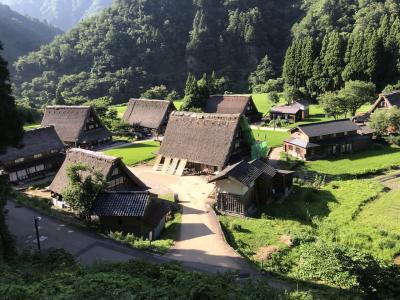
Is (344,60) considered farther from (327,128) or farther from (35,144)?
(35,144)

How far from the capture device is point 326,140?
4400 centimetres

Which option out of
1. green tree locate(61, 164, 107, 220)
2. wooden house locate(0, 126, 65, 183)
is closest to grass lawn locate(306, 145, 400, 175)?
green tree locate(61, 164, 107, 220)

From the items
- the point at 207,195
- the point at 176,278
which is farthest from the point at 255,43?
the point at 176,278

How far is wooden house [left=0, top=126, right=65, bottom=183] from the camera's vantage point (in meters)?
37.0

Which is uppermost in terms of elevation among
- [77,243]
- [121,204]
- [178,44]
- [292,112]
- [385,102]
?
[178,44]

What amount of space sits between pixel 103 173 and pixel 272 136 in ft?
93.5

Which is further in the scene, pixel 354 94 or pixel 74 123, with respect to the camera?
pixel 354 94

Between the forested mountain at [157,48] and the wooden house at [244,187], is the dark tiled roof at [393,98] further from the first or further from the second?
the forested mountain at [157,48]

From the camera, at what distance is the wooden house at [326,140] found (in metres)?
43.0

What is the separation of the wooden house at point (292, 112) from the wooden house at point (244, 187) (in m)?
27.4

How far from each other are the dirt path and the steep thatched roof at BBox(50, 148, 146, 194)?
456 centimetres

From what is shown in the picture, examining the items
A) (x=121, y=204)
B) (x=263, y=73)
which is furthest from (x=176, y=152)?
(x=263, y=73)

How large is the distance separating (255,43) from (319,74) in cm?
4066

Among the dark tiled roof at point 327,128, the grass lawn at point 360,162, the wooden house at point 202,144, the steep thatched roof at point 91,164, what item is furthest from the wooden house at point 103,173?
the dark tiled roof at point 327,128
